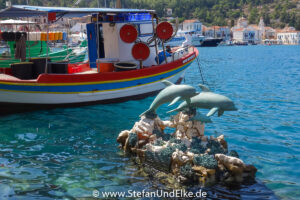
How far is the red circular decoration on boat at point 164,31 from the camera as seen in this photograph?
1335 centimetres

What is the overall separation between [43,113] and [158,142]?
21.4 ft

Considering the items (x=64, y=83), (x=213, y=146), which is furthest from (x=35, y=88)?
(x=213, y=146)

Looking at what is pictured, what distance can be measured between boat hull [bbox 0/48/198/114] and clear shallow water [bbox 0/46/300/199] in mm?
385

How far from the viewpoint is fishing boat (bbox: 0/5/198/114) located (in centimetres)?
1203

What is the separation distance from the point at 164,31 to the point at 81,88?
4004 mm

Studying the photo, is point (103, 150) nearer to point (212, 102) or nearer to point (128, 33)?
point (212, 102)

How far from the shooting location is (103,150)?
871 centimetres

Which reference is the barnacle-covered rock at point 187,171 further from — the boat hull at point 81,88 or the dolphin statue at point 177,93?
the boat hull at point 81,88

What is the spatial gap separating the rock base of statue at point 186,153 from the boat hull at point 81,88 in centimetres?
471

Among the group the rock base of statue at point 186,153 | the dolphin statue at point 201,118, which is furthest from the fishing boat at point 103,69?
the dolphin statue at point 201,118

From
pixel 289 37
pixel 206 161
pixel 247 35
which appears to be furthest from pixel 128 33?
pixel 247 35

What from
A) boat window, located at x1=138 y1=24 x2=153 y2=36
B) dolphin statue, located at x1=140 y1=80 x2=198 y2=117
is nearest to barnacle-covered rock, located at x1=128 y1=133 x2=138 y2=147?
dolphin statue, located at x1=140 y1=80 x2=198 y2=117

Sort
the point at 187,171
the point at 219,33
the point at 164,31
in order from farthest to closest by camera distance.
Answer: the point at 219,33 < the point at 164,31 < the point at 187,171

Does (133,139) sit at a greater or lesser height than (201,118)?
lesser
